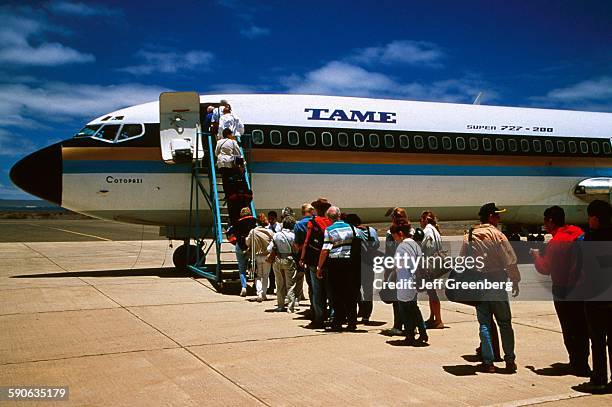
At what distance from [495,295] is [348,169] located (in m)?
9.60

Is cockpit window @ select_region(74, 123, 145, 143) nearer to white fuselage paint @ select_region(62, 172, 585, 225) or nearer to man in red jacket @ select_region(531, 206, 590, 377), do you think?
white fuselage paint @ select_region(62, 172, 585, 225)

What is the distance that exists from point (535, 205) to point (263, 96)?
9129 millimetres

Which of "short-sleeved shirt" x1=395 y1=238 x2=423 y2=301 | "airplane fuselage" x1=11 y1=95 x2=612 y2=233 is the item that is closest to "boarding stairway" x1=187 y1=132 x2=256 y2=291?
"airplane fuselage" x1=11 y1=95 x2=612 y2=233

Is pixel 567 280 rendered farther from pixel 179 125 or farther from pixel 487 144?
pixel 487 144

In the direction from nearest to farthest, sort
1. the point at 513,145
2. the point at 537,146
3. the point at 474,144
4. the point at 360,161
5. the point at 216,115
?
the point at 216,115
the point at 360,161
the point at 474,144
the point at 513,145
the point at 537,146

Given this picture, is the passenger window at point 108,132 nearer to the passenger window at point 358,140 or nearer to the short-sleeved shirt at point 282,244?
the passenger window at point 358,140

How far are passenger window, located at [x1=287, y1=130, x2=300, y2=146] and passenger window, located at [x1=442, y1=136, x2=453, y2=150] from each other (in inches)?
172

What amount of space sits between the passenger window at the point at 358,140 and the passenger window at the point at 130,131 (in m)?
5.54

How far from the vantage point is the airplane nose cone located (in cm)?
1355

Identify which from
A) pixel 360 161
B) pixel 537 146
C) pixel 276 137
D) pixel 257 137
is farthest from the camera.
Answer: pixel 537 146

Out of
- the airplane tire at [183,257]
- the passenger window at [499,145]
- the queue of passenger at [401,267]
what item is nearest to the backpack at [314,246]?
the queue of passenger at [401,267]

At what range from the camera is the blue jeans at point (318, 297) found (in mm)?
8664

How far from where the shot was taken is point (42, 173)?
540 inches

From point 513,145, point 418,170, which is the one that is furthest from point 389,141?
point 513,145
